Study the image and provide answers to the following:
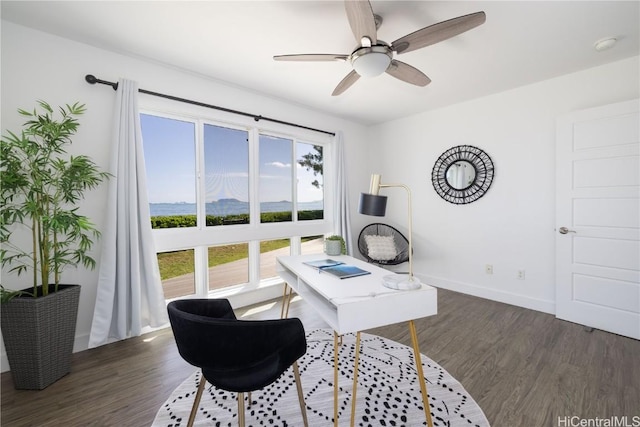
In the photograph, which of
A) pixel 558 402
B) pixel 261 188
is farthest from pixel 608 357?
pixel 261 188

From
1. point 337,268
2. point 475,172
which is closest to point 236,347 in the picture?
point 337,268

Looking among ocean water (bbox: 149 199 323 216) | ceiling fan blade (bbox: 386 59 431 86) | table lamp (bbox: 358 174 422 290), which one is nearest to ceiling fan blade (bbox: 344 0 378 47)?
ceiling fan blade (bbox: 386 59 431 86)

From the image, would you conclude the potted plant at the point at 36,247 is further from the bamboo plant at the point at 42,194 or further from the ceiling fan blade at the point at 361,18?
the ceiling fan blade at the point at 361,18

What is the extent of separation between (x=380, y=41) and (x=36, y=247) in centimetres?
268

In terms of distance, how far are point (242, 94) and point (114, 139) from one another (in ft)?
4.53

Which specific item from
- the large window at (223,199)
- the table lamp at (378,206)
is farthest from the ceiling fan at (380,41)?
the large window at (223,199)

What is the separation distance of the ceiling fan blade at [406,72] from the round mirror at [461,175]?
1.77 metres

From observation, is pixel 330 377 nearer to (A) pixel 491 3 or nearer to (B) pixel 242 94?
(A) pixel 491 3

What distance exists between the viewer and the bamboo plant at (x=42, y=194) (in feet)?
5.70

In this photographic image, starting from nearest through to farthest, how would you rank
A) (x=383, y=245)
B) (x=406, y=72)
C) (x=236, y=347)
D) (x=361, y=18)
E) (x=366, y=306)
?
(x=236, y=347) → (x=366, y=306) → (x=361, y=18) → (x=406, y=72) → (x=383, y=245)

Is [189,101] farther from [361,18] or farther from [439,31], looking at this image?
[439,31]

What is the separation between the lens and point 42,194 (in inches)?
71.8

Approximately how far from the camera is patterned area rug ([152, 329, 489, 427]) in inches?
59.1

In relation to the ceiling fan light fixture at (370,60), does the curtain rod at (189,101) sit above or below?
above
